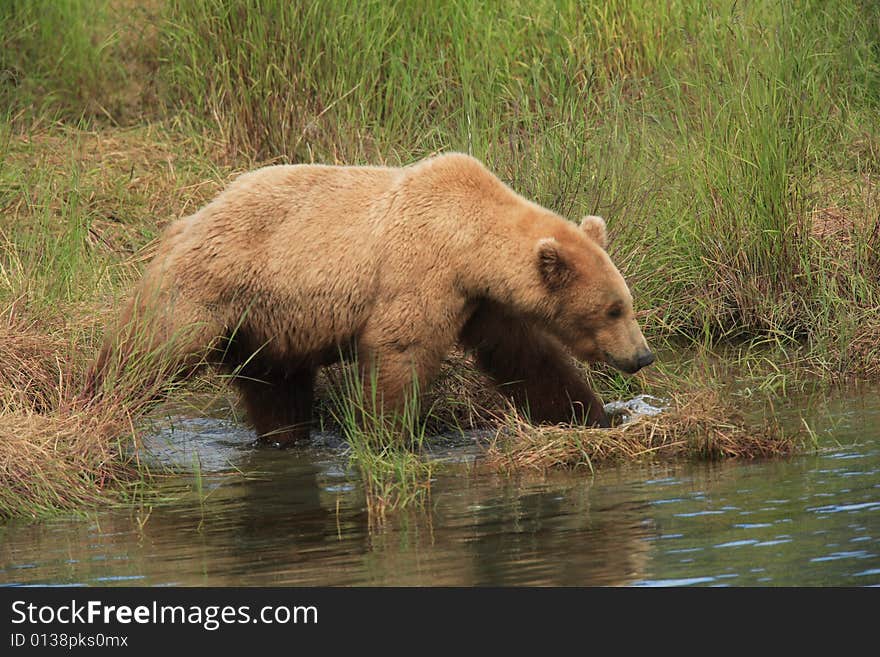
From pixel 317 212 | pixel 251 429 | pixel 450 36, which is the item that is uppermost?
pixel 450 36

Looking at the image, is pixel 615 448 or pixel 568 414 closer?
pixel 615 448

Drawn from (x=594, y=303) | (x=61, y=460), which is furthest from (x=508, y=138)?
(x=61, y=460)

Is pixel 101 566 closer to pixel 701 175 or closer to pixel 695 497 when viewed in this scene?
pixel 695 497

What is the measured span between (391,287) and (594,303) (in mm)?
1053

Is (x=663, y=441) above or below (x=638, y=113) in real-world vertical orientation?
below

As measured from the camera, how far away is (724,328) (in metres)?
9.95

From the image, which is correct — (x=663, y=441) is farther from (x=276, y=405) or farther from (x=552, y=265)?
(x=276, y=405)

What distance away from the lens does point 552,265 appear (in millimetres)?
7762

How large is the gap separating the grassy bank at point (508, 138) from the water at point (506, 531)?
0.48 m

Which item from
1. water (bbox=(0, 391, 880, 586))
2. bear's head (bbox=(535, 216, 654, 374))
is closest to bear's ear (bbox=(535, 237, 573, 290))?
bear's head (bbox=(535, 216, 654, 374))

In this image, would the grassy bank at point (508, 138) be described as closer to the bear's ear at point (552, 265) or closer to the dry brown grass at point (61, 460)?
the dry brown grass at point (61, 460)

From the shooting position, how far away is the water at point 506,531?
5.71 meters

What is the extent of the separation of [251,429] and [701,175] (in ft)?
11.0

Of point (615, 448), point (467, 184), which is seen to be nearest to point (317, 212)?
point (467, 184)
